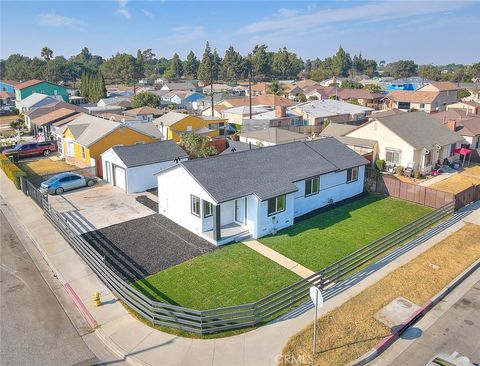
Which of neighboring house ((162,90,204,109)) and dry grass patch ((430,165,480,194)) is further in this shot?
neighboring house ((162,90,204,109))

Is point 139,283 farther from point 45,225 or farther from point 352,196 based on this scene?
point 352,196

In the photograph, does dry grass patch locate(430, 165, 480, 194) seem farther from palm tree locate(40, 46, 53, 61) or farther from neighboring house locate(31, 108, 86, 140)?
palm tree locate(40, 46, 53, 61)

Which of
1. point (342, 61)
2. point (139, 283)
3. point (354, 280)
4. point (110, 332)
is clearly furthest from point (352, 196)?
point (342, 61)

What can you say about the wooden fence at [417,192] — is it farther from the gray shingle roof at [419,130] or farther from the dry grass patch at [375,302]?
the gray shingle roof at [419,130]

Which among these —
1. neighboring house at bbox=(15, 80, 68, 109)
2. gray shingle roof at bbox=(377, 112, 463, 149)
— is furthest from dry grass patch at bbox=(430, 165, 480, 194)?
neighboring house at bbox=(15, 80, 68, 109)

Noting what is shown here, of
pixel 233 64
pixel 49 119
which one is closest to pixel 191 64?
pixel 233 64
